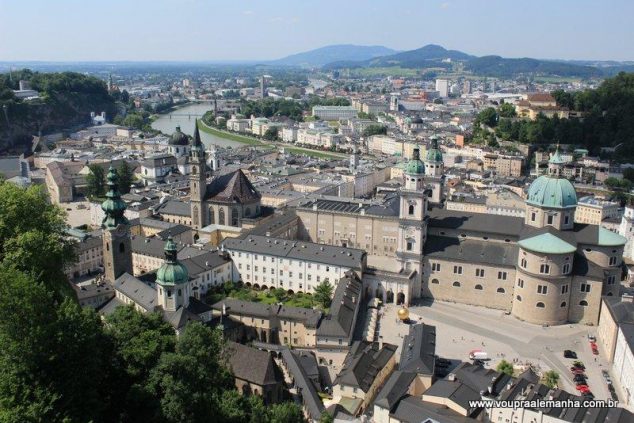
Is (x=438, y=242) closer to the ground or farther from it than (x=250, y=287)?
farther from it

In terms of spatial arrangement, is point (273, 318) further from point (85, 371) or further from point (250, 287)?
point (85, 371)

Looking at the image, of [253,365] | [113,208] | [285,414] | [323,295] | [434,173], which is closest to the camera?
[285,414]

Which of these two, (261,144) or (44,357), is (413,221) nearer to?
(44,357)

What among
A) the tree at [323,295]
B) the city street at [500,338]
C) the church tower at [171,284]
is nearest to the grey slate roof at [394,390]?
the city street at [500,338]

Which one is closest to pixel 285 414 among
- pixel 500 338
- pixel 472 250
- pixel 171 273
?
pixel 171 273

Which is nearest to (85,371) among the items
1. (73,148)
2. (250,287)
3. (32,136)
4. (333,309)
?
(333,309)

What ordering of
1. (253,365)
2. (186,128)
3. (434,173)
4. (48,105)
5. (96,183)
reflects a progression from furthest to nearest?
(186,128) → (48,105) → (96,183) → (434,173) → (253,365)

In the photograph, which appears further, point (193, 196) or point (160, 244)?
point (193, 196)
